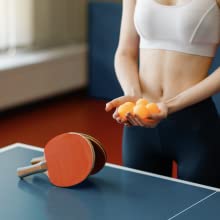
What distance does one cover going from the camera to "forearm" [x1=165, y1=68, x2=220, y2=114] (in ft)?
6.15

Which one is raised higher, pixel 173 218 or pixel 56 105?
pixel 173 218

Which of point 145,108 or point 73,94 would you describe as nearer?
point 145,108

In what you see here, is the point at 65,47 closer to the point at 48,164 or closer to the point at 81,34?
the point at 81,34

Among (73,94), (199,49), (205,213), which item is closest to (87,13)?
(73,94)

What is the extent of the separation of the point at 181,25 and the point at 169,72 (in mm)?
159

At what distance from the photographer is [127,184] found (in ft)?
6.06

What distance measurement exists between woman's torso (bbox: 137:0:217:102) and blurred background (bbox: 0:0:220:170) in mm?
2592

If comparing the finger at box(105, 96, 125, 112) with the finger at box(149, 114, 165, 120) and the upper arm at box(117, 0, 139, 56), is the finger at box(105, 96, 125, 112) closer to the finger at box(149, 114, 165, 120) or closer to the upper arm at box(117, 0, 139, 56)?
the finger at box(149, 114, 165, 120)

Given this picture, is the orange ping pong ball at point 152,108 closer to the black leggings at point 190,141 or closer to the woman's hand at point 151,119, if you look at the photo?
the woman's hand at point 151,119

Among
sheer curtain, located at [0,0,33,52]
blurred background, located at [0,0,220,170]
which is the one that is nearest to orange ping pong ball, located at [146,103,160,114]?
blurred background, located at [0,0,220,170]

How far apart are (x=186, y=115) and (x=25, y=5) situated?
364cm

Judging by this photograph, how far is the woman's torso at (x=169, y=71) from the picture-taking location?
1955 millimetres

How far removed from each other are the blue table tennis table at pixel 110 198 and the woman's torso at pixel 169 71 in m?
0.26

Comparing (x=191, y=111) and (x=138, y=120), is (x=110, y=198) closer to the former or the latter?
(x=138, y=120)
